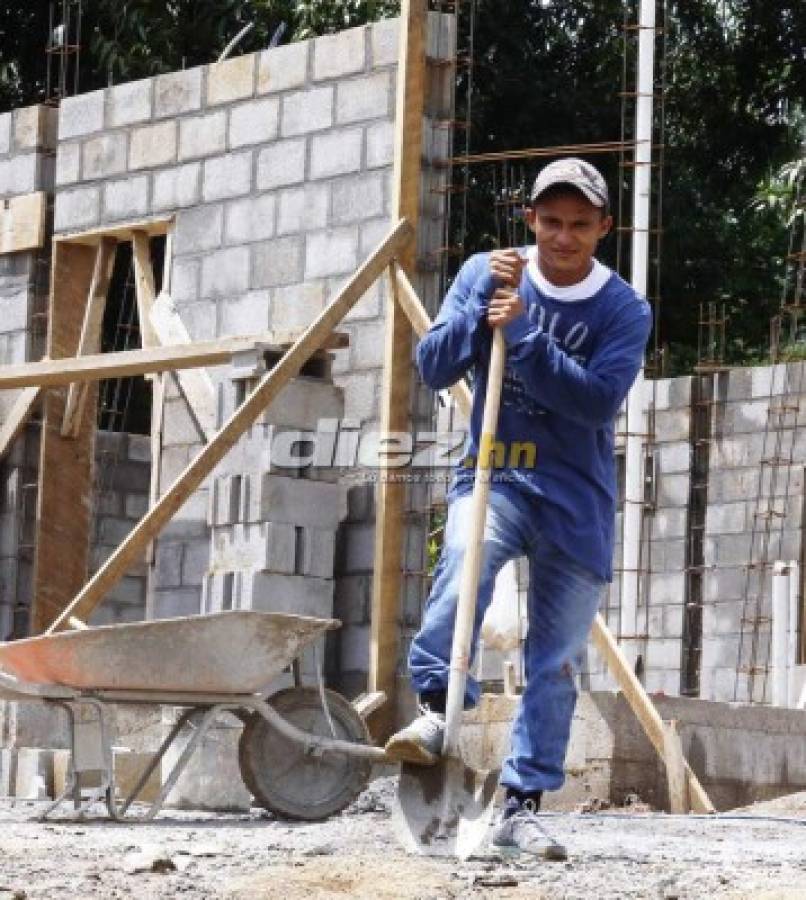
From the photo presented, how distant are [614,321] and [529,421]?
0.30 m

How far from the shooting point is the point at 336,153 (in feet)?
35.1

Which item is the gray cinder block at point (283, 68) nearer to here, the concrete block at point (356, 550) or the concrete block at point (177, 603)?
the concrete block at point (356, 550)

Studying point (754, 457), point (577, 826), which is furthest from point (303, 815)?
point (754, 457)

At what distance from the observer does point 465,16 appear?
72.8 ft

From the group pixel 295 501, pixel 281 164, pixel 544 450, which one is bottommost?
pixel 544 450

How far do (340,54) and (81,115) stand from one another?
64.5 inches

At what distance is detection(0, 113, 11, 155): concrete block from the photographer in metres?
12.3

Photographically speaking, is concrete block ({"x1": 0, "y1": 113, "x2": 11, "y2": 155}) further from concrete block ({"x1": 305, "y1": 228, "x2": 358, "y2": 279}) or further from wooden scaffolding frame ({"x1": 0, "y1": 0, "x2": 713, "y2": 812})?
concrete block ({"x1": 305, "y1": 228, "x2": 358, "y2": 279})

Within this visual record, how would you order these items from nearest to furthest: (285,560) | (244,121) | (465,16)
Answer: (285,560), (244,121), (465,16)

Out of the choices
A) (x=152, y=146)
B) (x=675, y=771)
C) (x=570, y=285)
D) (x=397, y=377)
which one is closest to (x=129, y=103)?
(x=152, y=146)

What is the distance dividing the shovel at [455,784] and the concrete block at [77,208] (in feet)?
20.6

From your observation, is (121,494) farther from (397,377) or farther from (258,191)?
(397,377)

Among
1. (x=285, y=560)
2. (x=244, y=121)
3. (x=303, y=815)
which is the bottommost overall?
(x=303, y=815)

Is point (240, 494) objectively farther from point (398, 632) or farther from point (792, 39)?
point (792, 39)
